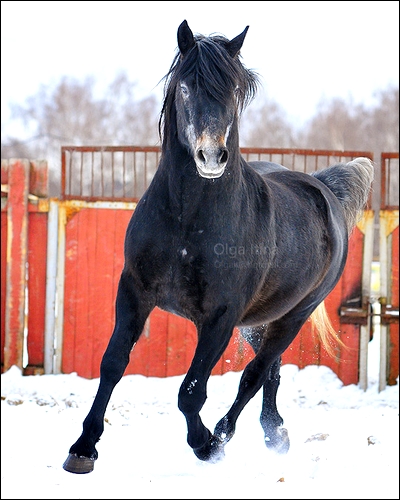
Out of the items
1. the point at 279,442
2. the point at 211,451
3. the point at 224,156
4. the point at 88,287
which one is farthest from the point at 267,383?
the point at 88,287

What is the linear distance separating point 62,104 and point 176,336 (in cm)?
4641

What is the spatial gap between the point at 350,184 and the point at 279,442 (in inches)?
84.9

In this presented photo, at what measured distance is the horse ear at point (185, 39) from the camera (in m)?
3.54

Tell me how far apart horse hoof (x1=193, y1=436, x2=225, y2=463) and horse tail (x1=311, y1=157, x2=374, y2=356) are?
1728 millimetres

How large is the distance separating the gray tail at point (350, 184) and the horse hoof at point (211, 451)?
7.41 feet

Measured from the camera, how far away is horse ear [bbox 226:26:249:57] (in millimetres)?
3697

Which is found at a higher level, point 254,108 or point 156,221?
point 254,108

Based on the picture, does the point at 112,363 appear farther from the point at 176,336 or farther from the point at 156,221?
the point at 176,336

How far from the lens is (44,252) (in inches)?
315

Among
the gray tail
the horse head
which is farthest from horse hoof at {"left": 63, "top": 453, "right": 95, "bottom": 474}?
the gray tail

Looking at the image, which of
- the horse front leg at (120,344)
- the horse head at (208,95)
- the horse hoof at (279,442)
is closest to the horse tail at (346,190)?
the horse hoof at (279,442)

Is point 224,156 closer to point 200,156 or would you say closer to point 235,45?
point 200,156

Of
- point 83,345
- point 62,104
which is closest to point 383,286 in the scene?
point 83,345

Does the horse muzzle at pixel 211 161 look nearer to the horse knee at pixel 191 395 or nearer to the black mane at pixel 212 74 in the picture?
the black mane at pixel 212 74
